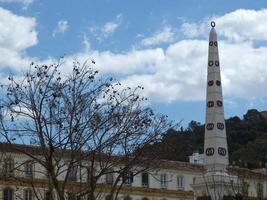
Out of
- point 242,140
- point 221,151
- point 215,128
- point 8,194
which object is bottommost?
point 8,194

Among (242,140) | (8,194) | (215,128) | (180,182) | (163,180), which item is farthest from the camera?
(242,140)

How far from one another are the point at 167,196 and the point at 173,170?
279 centimetres

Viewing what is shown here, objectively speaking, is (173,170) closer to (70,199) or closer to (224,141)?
(224,141)

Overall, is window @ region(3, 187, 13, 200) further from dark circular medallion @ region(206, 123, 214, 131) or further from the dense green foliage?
dark circular medallion @ region(206, 123, 214, 131)

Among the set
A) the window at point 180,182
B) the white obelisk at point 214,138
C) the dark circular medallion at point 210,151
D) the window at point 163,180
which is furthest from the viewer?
the window at point 180,182

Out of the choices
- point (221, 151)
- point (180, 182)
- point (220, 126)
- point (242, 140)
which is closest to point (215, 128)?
point (220, 126)

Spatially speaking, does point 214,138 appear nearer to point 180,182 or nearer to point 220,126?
point 220,126

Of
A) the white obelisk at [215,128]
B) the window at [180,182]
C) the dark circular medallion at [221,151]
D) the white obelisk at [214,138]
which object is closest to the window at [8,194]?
the window at [180,182]

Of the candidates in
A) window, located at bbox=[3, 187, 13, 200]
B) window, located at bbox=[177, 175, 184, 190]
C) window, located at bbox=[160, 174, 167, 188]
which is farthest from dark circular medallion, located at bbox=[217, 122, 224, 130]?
window, located at bbox=[177, 175, 184, 190]

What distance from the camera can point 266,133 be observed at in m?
95.0

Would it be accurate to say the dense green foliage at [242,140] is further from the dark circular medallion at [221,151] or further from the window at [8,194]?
the window at [8,194]

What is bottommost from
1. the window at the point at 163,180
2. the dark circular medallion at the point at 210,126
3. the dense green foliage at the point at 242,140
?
the window at the point at 163,180

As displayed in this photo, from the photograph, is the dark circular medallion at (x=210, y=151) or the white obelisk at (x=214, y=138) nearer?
the white obelisk at (x=214, y=138)

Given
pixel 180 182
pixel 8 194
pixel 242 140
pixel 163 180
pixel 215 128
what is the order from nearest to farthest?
1. pixel 215 128
2. pixel 8 194
3. pixel 163 180
4. pixel 180 182
5. pixel 242 140
